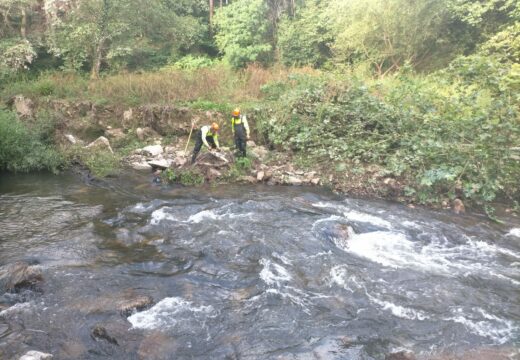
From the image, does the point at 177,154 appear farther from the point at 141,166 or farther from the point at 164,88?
the point at 164,88

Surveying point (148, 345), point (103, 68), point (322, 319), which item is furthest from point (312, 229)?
point (103, 68)

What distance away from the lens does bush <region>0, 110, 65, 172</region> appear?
12492 mm

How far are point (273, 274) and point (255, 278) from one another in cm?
33

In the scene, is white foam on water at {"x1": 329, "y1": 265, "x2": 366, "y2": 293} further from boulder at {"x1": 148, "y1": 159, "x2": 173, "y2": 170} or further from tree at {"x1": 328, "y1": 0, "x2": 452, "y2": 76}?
tree at {"x1": 328, "y1": 0, "x2": 452, "y2": 76}

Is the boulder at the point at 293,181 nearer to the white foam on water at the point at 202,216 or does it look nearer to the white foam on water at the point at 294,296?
the white foam on water at the point at 202,216

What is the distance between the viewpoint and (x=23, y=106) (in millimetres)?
16125

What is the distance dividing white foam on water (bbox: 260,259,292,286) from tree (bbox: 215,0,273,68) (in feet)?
45.8

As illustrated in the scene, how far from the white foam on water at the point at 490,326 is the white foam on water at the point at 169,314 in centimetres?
357

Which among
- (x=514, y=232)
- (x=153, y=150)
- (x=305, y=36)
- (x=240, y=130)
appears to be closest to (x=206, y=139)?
(x=240, y=130)

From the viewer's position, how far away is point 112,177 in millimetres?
12625

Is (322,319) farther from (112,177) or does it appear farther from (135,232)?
(112,177)

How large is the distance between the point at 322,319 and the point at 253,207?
182 inches

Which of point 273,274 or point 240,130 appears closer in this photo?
point 273,274

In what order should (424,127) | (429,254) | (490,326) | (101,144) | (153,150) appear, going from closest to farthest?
(490,326), (429,254), (424,127), (153,150), (101,144)
